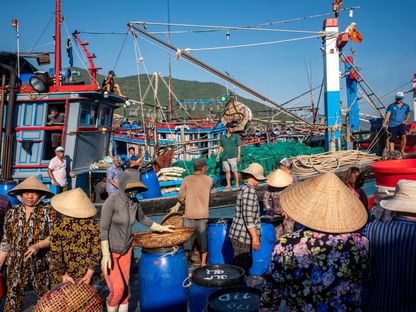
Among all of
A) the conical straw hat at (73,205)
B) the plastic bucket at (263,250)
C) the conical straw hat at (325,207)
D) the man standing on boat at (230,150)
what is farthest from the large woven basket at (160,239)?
the man standing on boat at (230,150)

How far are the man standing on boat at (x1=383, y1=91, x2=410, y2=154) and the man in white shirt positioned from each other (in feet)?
24.2

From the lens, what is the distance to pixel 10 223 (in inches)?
139

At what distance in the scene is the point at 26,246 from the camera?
352cm

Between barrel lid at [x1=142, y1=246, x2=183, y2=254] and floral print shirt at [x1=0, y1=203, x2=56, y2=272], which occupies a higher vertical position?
floral print shirt at [x1=0, y1=203, x2=56, y2=272]

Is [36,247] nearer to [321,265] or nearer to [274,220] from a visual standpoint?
[321,265]

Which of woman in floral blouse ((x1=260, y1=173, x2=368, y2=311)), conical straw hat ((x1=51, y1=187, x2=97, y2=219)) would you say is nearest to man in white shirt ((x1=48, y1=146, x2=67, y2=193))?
conical straw hat ((x1=51, y1=187, x2=97, y2=219))

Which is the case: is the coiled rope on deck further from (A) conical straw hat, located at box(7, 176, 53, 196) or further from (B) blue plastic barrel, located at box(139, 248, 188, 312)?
(A) conical straw hat, located at box(7, 176, 53, 196)

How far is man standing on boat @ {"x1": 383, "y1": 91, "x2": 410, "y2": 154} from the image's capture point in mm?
8008

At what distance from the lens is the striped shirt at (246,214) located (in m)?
4.29

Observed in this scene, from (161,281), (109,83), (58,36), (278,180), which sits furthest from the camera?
(58,36)

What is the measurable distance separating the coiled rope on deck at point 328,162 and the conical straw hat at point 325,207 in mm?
5476

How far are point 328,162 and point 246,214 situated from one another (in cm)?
443

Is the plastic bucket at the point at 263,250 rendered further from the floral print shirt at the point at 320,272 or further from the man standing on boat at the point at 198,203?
the floral print shirt at the point at 320,272

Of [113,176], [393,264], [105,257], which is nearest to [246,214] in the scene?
[105,257]
